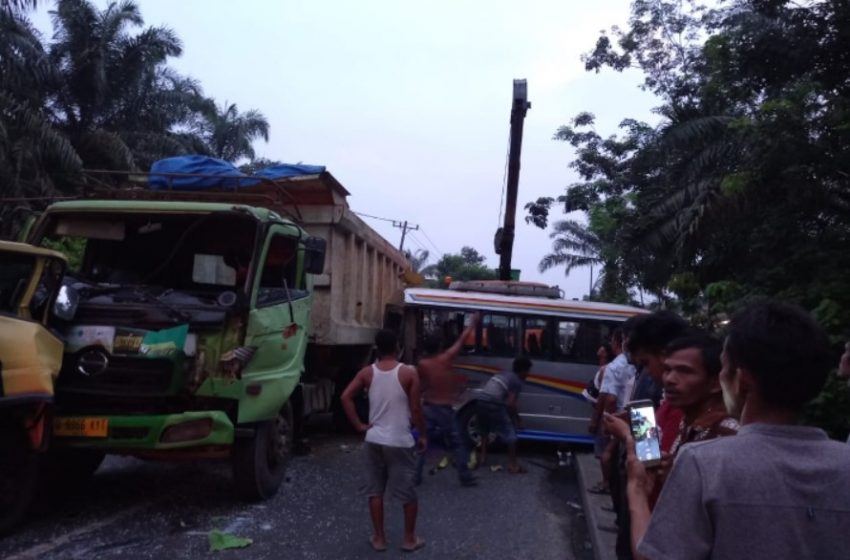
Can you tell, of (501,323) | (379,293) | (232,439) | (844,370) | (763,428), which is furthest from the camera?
(379,293)

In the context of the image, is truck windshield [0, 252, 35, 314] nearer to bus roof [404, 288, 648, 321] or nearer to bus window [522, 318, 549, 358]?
bus roof [404, 288, 648, 321]

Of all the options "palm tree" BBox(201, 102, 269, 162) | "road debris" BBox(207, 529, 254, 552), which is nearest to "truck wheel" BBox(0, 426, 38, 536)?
"road debris" BBox(207, 529, 254, 552)

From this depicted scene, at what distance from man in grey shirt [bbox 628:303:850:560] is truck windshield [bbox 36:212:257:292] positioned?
5.92m

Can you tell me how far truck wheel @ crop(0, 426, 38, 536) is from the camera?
19.4 feet

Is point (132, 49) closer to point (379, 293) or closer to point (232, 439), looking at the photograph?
point (379, 293)

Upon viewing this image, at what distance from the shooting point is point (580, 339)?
10500mm

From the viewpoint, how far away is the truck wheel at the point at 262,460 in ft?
22.5

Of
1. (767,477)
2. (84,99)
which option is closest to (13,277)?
(767,477)

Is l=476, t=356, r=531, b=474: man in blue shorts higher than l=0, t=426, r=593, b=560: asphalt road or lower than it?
higher

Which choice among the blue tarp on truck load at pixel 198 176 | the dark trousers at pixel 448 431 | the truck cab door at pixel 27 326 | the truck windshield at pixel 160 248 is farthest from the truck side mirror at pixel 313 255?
the truck cab door at pixel 27 326

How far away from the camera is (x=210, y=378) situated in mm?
6523

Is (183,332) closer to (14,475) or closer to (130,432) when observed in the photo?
(130,432)

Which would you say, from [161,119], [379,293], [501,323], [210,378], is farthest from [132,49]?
[210,378]

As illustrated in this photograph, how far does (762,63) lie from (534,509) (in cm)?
665
